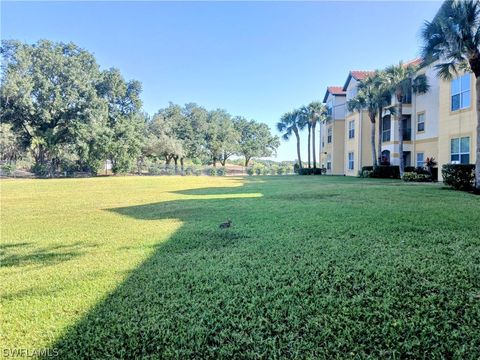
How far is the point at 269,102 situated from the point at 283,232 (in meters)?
49.6

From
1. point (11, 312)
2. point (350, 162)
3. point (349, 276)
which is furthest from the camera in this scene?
point (350, 162)

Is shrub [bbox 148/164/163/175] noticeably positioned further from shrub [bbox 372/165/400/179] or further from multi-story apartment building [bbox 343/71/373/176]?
shrub [bbox 372/165/400/179]

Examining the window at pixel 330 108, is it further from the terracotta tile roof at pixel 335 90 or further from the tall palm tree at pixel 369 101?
the tall palm tree at pixel 369 101

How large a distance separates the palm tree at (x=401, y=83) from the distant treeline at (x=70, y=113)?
32.5 meters

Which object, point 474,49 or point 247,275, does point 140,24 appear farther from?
point 247,275

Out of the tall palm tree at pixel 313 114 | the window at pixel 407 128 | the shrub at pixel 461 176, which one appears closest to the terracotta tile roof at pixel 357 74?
the tall palm tree at pixel 313 114

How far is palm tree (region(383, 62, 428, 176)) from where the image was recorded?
63.4 ft

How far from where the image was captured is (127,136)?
4053 centimetres

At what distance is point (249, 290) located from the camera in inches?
127

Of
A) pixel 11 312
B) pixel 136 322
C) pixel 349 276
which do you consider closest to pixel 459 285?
pixel 349 276

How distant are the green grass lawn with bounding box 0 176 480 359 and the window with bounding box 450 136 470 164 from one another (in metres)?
11.2

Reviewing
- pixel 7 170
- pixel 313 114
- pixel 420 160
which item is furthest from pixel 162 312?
pixel 7 170

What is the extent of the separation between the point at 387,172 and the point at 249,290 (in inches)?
863

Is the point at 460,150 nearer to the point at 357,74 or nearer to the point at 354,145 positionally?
the point at 354,145
